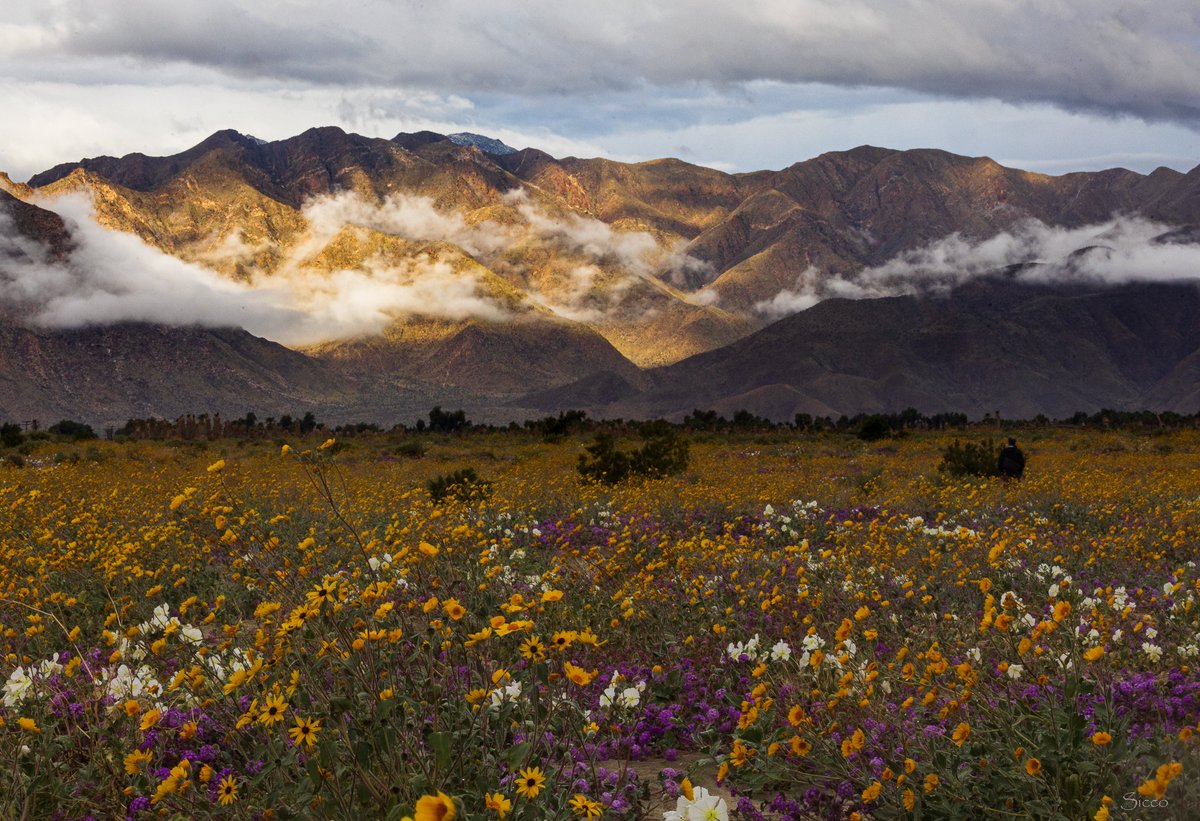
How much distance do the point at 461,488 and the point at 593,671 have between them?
11760mm

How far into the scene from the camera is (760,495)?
1620cm

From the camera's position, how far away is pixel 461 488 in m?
16.5

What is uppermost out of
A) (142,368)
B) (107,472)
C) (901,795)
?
(901,795)

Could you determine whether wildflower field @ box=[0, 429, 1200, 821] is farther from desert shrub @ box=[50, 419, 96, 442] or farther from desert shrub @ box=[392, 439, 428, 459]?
desert shrub @ box=[50, 419, 96, 442]

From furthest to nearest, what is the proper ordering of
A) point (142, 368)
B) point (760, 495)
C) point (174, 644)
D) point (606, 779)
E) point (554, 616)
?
1. point (142, 368)
2. point (760, 495)
3. point (554, 616)
4. point (174, 644)
5. point (606, 779)

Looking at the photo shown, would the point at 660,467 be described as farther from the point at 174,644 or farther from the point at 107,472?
the point at 174,644

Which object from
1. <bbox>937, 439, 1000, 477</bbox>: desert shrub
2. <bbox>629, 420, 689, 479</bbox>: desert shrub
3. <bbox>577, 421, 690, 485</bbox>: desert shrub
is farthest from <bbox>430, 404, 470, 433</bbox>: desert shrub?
<bbox>937, 439, 1000, 477</bbox>: desert shrub

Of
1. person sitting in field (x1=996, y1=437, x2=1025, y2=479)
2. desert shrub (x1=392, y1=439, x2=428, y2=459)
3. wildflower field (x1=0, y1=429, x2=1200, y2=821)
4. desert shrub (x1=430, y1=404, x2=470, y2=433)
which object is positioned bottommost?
desert shrub (x1=430, y1=404, x2=470, y2=433)

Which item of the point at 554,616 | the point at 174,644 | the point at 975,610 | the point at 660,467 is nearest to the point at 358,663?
the point at 174,644

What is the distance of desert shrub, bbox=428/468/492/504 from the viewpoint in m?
16.2

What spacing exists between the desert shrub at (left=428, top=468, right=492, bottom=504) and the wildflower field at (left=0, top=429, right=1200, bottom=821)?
277 cm

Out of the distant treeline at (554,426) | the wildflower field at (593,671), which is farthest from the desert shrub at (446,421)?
the wildflower field at (593,671)

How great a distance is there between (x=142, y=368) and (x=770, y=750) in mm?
190108

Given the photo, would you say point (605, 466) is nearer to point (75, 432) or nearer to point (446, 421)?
point (75, 432)
